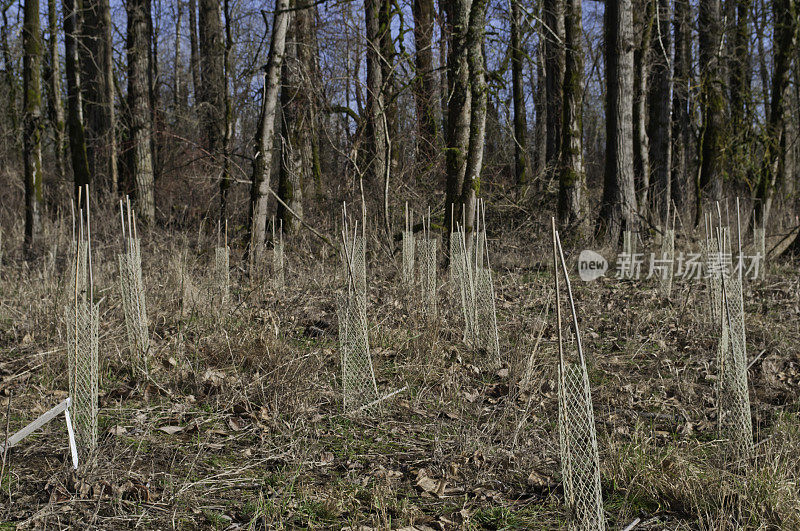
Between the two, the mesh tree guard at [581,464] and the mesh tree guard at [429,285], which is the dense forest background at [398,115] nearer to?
the mesh tree guard at [429,285]

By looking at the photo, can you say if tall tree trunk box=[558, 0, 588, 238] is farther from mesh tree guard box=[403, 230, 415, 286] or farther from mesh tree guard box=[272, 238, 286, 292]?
mesh tree guard box=[272, 238, 286, 292]

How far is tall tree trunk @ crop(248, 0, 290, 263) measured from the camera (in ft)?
22.8

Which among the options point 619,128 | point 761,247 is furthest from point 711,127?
point 761,247

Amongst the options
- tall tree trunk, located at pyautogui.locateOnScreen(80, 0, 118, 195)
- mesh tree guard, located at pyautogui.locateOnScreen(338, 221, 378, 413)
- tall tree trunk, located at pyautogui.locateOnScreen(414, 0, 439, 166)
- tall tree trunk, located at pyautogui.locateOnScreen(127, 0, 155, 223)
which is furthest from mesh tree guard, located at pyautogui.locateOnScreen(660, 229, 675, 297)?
tall tree trunk, located at pyautogui.locateOnScreen(80, 0, 118, 195)

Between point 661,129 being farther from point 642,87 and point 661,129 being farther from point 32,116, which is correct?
point 32,116

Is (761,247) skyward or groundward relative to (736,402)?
skyward

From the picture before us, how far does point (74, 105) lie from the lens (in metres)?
10.9

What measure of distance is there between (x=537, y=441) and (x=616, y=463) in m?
0.48

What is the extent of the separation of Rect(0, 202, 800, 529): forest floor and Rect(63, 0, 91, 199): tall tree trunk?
210 inches

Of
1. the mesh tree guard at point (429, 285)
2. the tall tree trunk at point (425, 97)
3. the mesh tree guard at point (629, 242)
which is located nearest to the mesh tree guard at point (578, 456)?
the mesh tree guard at point (429, 285)

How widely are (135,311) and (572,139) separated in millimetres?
6857

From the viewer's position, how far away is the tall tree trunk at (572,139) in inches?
355

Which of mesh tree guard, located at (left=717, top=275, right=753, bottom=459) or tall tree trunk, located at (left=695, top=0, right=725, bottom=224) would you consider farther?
tall tree trunk, located at (left=695, top=0, right=725, bottom=224)

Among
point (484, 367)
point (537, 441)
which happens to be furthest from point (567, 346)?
point (537, 441)
